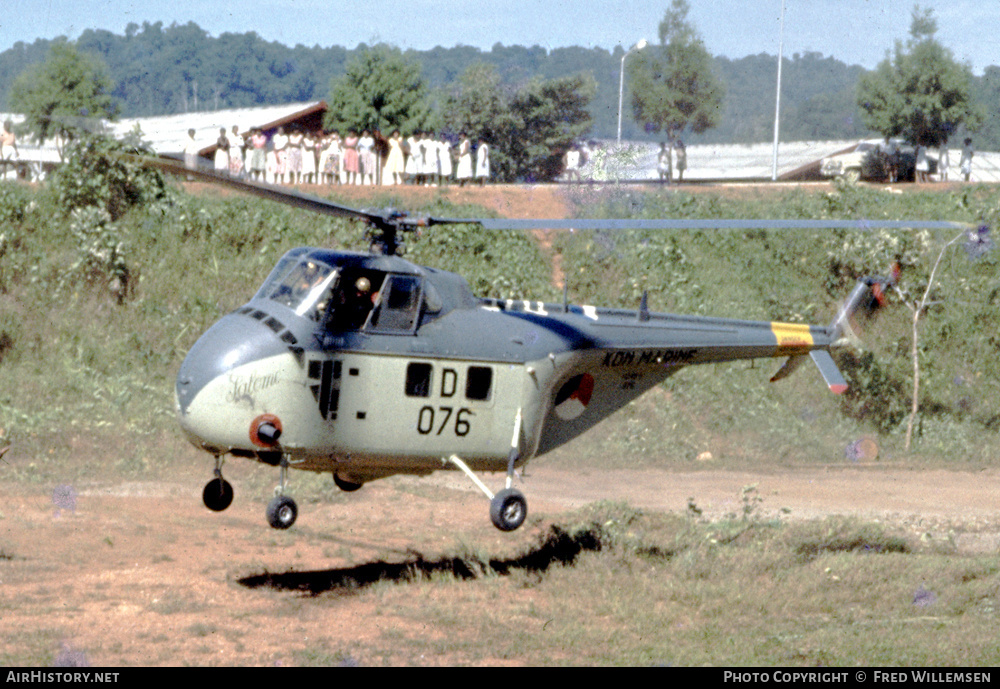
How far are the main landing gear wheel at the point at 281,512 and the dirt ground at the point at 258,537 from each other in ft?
4.22

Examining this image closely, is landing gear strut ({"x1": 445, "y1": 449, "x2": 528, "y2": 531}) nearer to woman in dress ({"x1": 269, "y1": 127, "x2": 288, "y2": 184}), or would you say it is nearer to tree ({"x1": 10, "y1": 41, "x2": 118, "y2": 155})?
woman in dress ({"x1": 269, "y1": 127, "x2": 288, "y2": 184})

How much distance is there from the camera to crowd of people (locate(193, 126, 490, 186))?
30938 mm

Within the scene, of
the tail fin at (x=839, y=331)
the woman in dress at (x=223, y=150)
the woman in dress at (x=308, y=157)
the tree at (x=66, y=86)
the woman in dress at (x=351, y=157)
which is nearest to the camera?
the tail fin at (x=839, y=331)

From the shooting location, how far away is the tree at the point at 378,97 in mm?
38938

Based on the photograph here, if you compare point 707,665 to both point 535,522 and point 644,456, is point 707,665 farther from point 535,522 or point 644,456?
point 644,456

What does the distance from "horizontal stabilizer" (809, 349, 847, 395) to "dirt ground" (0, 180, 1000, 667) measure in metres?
3.81

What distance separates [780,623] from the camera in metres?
12.6

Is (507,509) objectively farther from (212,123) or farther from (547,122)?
(212,123)

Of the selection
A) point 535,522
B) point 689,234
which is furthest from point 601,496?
point 689,234

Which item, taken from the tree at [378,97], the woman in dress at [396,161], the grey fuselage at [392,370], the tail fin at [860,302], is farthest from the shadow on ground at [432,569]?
the tree at [378,97]

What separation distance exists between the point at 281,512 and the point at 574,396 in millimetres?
3913

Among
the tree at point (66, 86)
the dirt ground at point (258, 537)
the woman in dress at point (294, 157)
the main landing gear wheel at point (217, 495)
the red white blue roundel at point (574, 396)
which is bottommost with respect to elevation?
the dirt ground at point (258, 537)

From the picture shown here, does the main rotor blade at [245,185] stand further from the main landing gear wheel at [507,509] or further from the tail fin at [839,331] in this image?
the tail fin at [839,331]

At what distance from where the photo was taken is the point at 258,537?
16.7 meters
